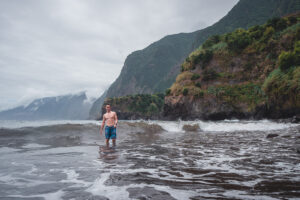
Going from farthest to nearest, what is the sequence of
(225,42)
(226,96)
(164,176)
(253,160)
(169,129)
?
(225,42) → (226,96) → (169,129) → (253,160) → (164,176)

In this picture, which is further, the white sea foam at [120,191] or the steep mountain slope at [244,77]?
the steep mountain slope at [244,77]

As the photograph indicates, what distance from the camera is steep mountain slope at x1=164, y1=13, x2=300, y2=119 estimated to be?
3034cm

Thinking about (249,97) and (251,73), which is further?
(251,73)

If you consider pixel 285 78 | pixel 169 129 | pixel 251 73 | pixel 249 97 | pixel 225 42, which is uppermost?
pixel 225 42

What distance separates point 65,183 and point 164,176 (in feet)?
6.73

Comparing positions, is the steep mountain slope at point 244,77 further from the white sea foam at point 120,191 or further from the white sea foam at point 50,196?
the white sea foam at point 50,196

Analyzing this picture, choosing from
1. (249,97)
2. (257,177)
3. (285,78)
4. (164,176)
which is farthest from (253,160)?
(249,97)

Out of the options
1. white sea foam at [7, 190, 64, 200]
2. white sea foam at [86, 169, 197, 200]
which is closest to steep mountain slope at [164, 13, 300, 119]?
white sea foam at [86, 169, 197, 200]

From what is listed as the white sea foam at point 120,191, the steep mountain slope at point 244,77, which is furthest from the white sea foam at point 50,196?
the steep mountain slope at point 244,77

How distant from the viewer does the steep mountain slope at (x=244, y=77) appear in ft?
99.6

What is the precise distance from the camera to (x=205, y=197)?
294cm

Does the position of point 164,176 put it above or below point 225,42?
below

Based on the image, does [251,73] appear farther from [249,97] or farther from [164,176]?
[164,176]

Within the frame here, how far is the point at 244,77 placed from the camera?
41750mm
